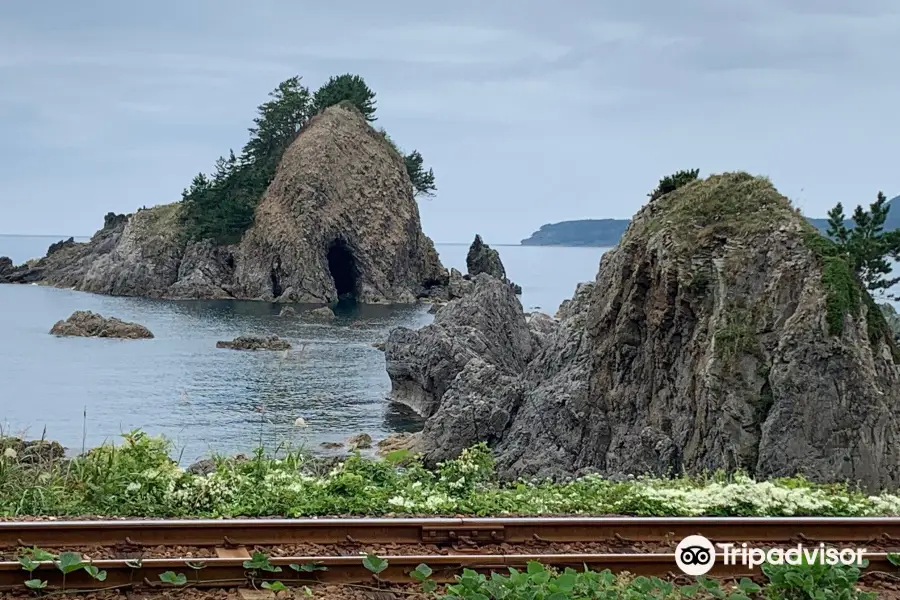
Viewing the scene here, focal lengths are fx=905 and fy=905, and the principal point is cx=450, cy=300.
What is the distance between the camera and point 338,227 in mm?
100125

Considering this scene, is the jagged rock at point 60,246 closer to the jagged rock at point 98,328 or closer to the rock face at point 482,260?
the rock face at point 482,260

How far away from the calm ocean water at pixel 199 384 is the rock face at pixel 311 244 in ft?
68.1

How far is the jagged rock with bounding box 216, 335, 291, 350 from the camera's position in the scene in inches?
2165

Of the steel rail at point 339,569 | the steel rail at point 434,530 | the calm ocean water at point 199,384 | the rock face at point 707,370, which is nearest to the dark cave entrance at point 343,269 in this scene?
the calm ocean water at point 199,384

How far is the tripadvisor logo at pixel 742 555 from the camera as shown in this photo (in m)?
7.35

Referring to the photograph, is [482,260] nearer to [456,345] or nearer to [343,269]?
[343,269]

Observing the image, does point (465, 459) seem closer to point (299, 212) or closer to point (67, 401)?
point (67, 401)

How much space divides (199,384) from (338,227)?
5871 centimetres

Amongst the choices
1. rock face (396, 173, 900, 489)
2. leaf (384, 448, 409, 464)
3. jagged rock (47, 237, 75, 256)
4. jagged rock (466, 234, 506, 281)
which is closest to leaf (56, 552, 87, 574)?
leaf (384, 448, 409, 464)

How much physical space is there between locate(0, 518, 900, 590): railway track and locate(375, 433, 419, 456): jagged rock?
72.3 ft

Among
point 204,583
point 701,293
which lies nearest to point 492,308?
point 701,293

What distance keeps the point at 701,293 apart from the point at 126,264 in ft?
296

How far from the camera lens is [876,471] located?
56.0ft

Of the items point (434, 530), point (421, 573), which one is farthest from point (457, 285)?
point (421, 573)
